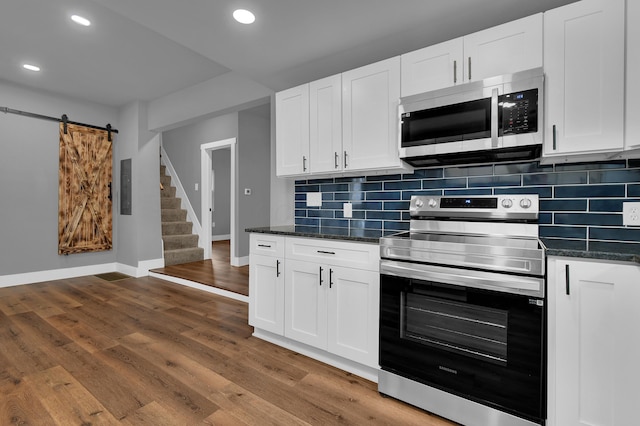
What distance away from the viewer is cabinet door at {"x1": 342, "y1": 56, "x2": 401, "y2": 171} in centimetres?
224

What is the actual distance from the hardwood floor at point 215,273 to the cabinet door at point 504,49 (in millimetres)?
3156

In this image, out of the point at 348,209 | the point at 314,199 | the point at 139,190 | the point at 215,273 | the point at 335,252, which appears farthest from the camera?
the point at 139,190

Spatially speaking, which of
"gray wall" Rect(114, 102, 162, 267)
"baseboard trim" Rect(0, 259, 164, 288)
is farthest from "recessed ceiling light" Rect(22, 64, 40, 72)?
"baseboard trim" Rect(0, 259, 164, 288)

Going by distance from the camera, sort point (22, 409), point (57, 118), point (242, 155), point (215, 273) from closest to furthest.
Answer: point (22, 409)
point (57, 118)
point (215, 273)
point (242, 155)

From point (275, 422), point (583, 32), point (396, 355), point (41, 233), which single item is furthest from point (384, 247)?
point (41, 233)

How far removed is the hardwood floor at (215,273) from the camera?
163 inches

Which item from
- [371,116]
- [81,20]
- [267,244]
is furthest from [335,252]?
[81,20]

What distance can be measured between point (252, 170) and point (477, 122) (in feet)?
14.2

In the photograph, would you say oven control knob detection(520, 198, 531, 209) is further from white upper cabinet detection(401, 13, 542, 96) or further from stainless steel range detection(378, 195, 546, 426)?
white upper cabinet detection(401, 13, 542, 96)

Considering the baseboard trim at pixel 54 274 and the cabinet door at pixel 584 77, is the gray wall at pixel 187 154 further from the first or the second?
the cabinet door at pixel 584 77

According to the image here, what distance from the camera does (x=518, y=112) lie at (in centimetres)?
178

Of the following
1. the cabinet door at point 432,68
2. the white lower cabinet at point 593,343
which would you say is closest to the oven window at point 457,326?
the white lower cabinet at point 593,343

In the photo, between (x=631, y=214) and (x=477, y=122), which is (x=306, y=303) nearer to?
(x=477, y=122)

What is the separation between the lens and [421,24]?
2.17 m
